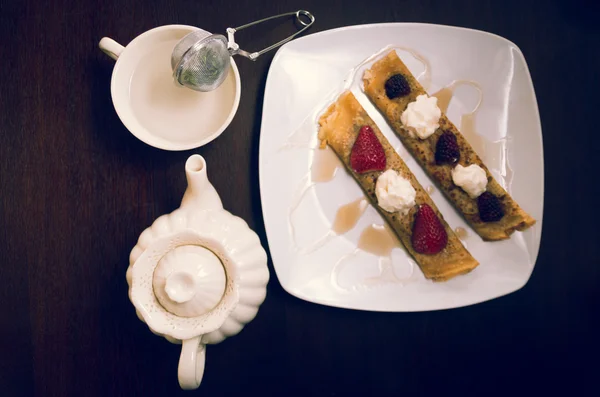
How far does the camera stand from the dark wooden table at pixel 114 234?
125 centimetres

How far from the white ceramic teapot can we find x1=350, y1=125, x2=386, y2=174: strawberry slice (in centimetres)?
40

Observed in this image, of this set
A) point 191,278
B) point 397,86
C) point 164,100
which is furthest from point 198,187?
point 397,86

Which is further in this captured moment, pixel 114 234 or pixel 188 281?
pixel 114 234

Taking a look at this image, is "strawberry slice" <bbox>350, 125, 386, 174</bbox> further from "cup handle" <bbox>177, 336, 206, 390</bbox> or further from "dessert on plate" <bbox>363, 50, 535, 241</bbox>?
"cup handle" <bbox>177, 336, 206, 390</bbox>

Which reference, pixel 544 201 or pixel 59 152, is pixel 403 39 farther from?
pixel 59 152

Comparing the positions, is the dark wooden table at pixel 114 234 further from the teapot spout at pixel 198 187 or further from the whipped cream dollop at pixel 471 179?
the whipped cream dollop at pixel 471 179

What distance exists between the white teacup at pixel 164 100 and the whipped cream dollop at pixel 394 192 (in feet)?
1.38

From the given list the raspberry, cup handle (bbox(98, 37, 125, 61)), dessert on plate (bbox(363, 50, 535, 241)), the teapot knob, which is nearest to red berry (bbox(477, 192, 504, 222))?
dessert on plate (bbox(363, 50, 535, 241))

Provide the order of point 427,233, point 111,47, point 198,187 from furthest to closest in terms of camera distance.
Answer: point 427,233
point 111,47
point 198,187

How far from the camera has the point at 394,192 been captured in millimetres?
1235

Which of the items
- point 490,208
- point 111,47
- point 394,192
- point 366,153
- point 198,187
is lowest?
point 490,208

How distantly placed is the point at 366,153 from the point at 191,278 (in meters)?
0.57

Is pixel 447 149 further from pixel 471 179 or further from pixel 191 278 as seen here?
pixel 191 278

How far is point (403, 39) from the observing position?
4.23ft
